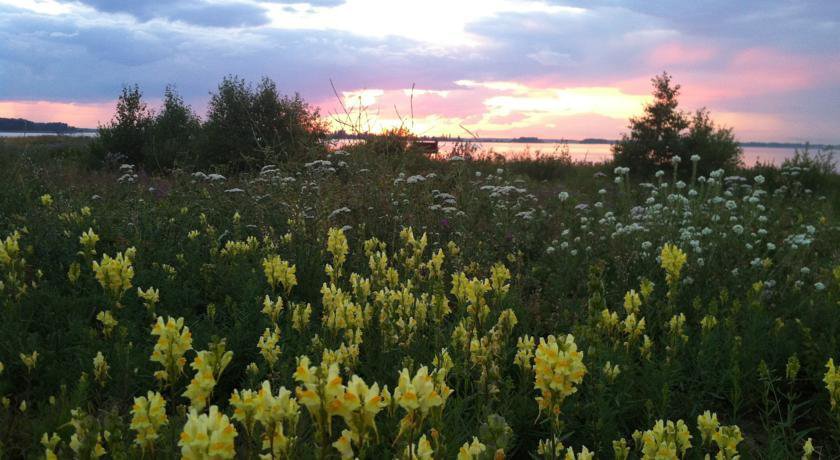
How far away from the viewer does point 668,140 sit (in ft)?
64.4

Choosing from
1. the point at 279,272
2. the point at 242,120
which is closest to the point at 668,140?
the point at 242,120

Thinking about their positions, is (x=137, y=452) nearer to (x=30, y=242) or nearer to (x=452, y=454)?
(x=452, y=454)

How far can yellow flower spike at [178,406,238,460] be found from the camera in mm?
1760

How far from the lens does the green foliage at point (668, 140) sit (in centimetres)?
1956

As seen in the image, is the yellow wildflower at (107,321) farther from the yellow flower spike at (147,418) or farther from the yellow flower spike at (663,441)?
the yellow flower spike at (663,441)

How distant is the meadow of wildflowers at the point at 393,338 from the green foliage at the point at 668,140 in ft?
41.3

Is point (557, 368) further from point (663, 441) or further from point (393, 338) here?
point (393, 338)

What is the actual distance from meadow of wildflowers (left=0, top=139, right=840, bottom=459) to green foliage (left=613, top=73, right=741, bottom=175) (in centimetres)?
1260

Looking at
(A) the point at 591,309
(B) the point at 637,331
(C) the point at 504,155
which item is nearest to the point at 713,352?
(B) the point at 637,331

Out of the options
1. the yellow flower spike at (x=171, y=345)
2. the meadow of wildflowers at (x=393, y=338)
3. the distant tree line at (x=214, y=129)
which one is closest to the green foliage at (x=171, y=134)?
the distant tree line at (x=214, y=129)

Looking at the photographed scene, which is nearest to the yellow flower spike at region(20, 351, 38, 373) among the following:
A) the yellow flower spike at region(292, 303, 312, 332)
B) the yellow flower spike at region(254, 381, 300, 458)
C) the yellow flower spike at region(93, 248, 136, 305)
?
the yellow flower spike at region(93, 248, 136, 305)

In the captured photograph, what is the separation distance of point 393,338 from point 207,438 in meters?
2.02

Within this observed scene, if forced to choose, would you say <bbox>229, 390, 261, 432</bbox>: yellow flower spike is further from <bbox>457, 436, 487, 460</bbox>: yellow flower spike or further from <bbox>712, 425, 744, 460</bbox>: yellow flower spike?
<bbox>712, 425, 744, 460</bbox>: yellow flower spike

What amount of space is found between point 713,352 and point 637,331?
0.52m
